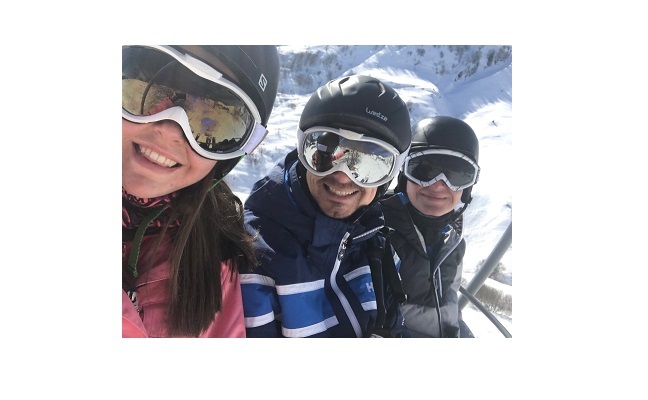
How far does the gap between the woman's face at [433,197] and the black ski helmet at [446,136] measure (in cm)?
15

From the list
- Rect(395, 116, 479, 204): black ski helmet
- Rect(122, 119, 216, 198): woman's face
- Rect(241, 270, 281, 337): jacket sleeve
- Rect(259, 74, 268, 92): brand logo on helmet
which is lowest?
Rect(241, 270, 281, 337): jacket sleeve

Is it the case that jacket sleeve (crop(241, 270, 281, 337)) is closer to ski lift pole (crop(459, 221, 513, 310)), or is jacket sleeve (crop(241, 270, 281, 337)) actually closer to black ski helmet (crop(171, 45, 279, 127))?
black ski helmet (crop(171, 45, 279, 127))

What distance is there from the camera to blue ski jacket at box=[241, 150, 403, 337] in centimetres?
154

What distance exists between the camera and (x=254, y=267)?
1.53m

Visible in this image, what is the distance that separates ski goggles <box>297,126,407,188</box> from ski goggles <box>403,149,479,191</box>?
227 millimetres

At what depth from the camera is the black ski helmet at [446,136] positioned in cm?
175

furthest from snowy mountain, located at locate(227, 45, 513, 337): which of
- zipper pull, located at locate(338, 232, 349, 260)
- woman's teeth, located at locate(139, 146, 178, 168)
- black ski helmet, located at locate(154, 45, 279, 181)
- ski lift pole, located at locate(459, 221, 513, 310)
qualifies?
→ zipper pull, located at locate(338, 232, 349, 260)

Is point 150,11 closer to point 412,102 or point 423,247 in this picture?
point 412,102

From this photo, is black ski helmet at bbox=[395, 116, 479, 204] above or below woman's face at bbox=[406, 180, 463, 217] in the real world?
above

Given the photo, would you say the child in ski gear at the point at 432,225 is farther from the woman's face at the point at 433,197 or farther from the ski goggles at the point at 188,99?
the ski goggles at the point at 188,99

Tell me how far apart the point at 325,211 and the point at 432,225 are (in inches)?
18.8

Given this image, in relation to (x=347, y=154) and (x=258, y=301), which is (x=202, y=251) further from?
(x=347, y=154)

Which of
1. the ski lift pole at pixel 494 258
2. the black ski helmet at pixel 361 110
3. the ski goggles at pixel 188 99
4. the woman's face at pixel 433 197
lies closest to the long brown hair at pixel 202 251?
the ski goggles at pixel 188 99

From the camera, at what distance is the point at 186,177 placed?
142 centimetres
